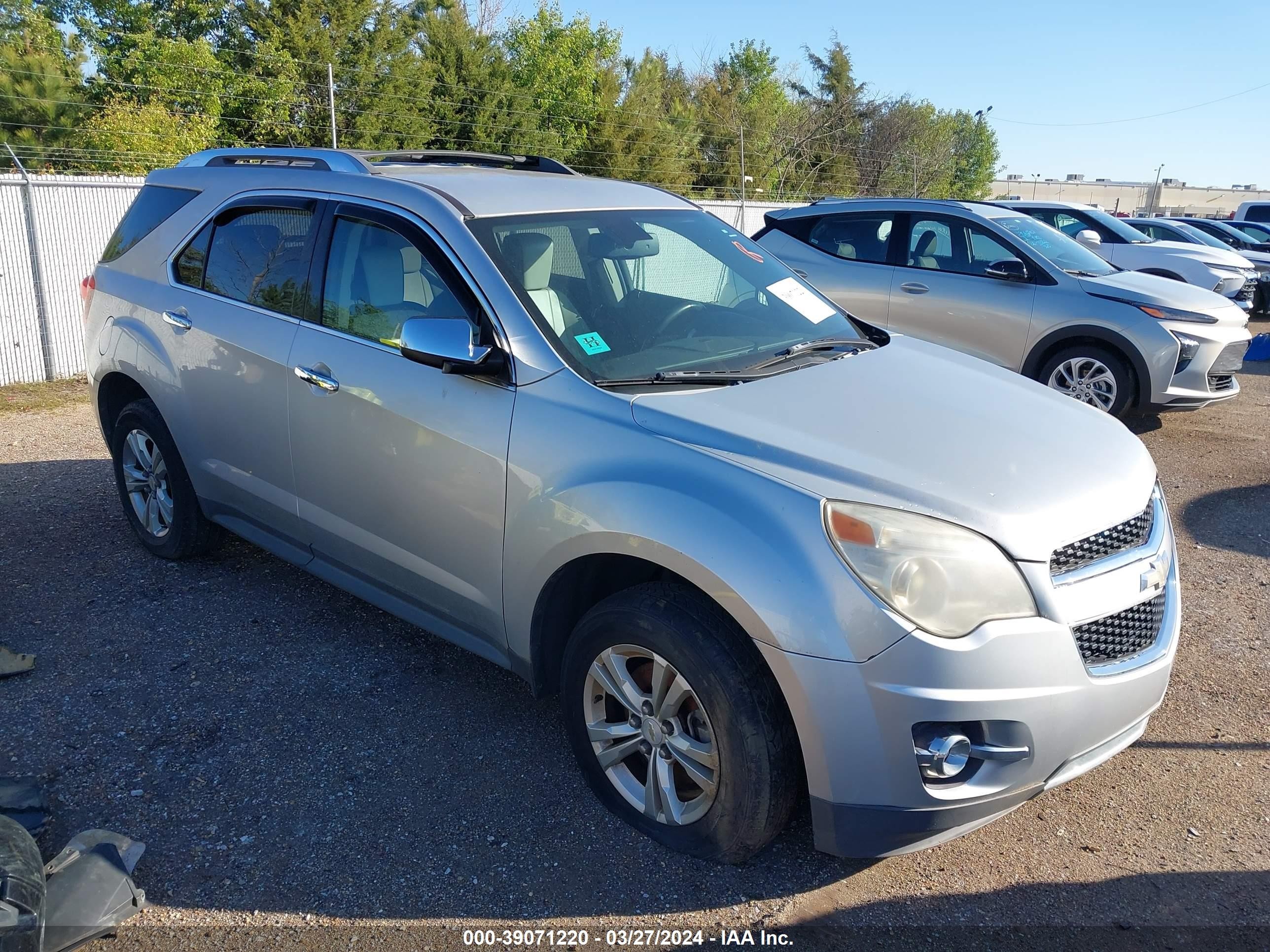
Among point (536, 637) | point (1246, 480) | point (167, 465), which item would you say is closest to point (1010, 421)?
point (536, 637)

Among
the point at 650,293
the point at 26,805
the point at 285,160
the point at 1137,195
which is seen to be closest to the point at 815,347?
the point at 650,293

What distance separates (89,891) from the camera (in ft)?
8.58

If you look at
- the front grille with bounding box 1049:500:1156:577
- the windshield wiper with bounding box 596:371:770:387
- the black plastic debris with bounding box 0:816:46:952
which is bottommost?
the black plastic debris with bounding box 0:816:46:952

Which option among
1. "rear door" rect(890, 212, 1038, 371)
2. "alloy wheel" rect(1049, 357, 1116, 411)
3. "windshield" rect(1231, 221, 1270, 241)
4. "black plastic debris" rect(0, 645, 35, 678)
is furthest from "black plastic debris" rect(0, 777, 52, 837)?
"windshield" rect(1231, 221, 1270, 241)

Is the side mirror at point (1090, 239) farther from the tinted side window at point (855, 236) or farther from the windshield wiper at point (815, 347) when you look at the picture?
the windshield wiper at point (815, 347)

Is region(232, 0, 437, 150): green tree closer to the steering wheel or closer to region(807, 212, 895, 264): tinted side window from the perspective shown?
region(807, 212, 895, 264): tinted side window

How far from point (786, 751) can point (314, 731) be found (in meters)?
1.85

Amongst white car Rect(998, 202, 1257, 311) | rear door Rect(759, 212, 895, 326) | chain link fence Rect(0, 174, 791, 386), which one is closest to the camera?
rear door Rect(759, 212, 895, 326)

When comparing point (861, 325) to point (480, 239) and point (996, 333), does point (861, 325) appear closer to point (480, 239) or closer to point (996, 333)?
point (480, 239)

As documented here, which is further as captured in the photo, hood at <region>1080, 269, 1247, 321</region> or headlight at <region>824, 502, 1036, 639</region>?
hood at <region>1080, 269, 1247, 321</region>

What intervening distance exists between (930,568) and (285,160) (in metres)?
3.41

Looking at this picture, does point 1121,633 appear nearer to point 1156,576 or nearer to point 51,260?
point 1156,576

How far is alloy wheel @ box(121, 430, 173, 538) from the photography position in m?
4.91

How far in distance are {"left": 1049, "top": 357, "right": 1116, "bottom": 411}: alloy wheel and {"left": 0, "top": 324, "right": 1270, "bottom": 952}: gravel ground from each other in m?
3.51
